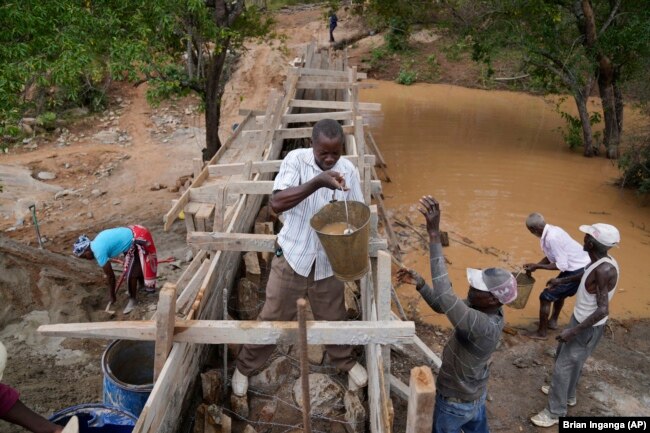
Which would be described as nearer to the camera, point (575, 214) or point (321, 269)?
point (321, 269)

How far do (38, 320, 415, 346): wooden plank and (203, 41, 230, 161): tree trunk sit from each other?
6787mm

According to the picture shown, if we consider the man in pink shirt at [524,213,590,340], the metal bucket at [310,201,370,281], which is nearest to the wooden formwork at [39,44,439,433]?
the metal bucket at [310,201,370,281]

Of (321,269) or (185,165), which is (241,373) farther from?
(185,165)

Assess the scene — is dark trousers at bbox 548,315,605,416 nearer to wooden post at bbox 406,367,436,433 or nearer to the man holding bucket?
the man holding bucket

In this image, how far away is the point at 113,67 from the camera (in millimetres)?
5984

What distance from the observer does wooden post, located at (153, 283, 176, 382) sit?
8.02ft

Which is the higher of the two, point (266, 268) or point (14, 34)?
point (14, 34)

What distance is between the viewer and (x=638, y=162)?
30.6 ft

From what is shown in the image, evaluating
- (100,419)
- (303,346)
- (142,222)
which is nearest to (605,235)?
(303,346)

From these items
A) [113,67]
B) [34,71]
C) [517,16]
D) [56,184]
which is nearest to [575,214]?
[517,16]

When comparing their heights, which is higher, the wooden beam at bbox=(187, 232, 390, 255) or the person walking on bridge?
the wooden beam at bbox=(187, 232, 390, 255)

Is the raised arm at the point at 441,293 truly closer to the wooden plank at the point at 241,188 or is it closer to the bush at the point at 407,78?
the wooden plank at the point at 241,188

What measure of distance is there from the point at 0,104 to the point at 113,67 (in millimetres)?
1582

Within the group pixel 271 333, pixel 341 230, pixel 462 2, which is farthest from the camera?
pixel 462 2
